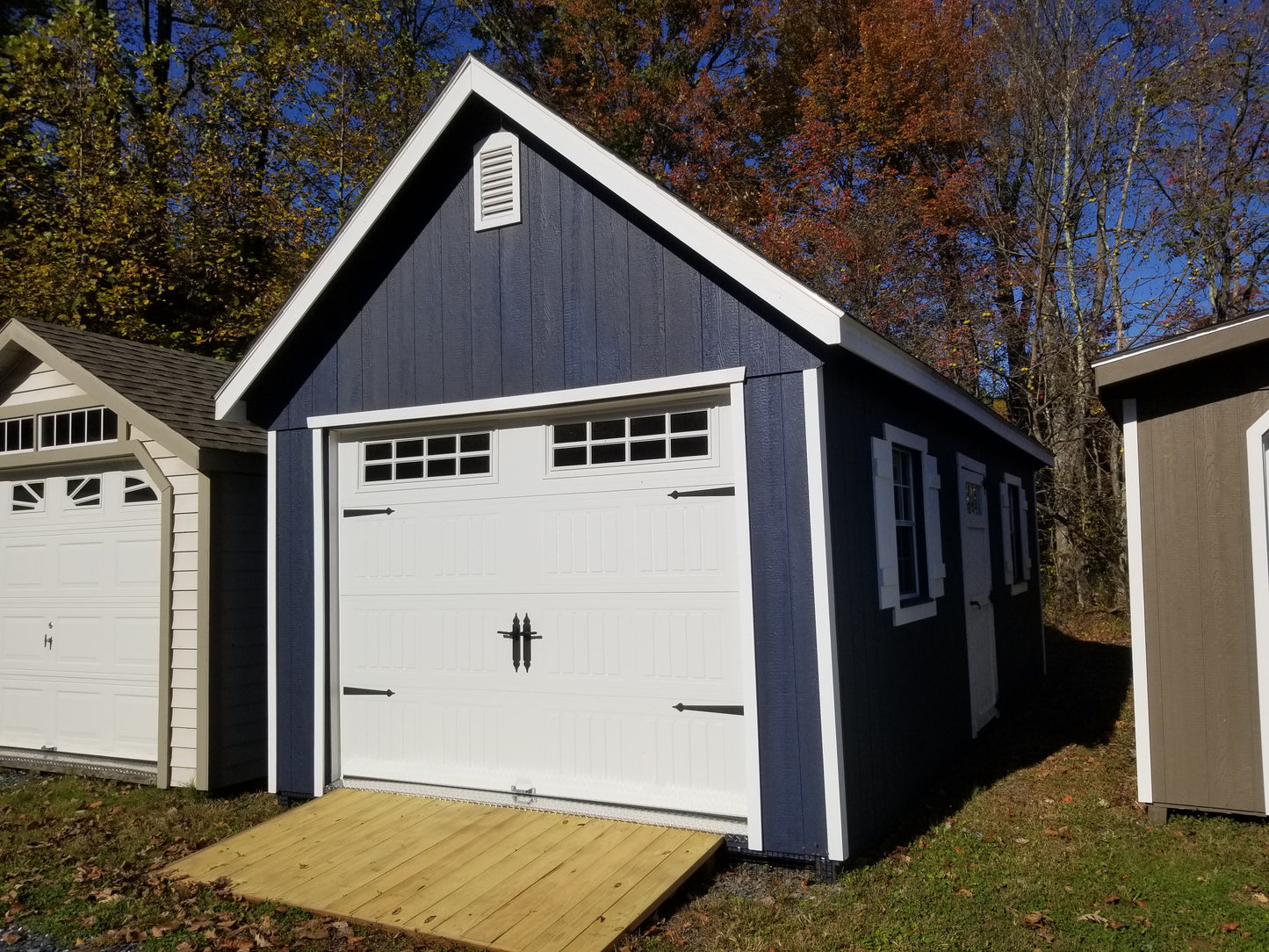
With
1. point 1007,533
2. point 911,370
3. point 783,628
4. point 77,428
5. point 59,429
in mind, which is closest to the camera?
point 783,628

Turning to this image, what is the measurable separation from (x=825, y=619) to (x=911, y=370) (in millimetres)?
1924

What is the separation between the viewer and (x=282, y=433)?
6.90 meters

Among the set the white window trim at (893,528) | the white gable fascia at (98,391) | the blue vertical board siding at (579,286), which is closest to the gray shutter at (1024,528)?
the white window trim at (893,528)

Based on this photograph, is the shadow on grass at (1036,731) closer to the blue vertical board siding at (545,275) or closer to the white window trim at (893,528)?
the white window trim at (893,528)

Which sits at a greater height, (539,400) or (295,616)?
(539,400)

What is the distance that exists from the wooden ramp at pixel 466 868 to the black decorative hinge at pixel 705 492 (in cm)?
184

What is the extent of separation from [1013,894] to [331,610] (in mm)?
4470

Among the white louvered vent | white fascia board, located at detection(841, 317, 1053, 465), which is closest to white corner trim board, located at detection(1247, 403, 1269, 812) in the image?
white fascia board, located at detection(841, 317, 1053, 465)

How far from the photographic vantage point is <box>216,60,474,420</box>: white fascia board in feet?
20.2

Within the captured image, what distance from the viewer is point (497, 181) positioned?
6.22 m

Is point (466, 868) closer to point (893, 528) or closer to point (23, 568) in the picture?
point (893, 528)

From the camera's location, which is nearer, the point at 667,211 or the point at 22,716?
the point at 667,211

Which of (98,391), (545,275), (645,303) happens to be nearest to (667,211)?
(645,303)

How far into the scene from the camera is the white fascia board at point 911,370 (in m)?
5.18
